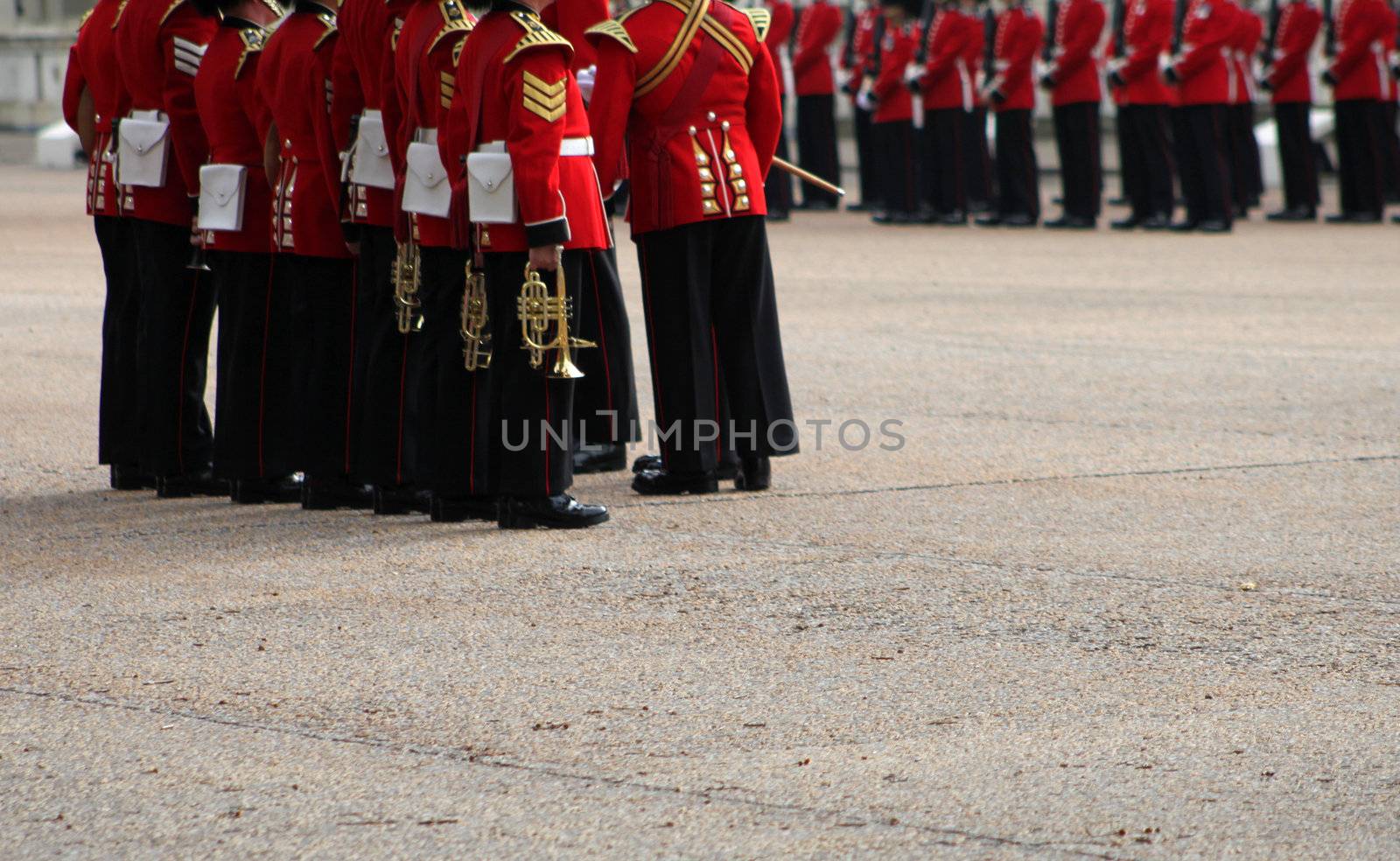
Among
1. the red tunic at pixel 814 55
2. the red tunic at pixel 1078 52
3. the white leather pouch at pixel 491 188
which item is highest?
the red tunic at pixel 814 55

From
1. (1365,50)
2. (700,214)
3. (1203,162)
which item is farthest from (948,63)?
(700,214)

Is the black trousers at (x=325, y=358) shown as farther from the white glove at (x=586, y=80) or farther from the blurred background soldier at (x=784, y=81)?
the blurred background soldier at (x=784, y=81)

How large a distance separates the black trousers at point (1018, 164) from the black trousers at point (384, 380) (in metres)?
12.1

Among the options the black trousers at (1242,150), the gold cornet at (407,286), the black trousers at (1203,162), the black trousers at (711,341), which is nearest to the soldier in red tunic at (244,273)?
the gold cornet at (407,286)

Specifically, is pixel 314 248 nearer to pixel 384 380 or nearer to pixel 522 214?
pixel 384 380

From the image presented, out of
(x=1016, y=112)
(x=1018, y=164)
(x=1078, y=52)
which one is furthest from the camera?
(x=1018, y=164)

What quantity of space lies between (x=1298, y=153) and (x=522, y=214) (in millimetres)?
13439

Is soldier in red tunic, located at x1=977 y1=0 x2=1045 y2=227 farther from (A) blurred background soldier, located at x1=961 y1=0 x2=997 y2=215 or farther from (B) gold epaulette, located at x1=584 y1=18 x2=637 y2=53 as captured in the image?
(B) gold epaulette, located at x1=584 y1=18 x2=637 y2=53

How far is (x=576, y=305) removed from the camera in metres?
5.77

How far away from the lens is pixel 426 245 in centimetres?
575

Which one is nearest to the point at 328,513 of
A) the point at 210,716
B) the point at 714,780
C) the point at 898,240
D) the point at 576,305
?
the point at 576,305

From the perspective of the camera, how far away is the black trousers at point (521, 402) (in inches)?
224

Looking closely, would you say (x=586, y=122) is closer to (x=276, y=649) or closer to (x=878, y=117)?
(x=276, y=649)

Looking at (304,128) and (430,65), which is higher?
(430,65)
